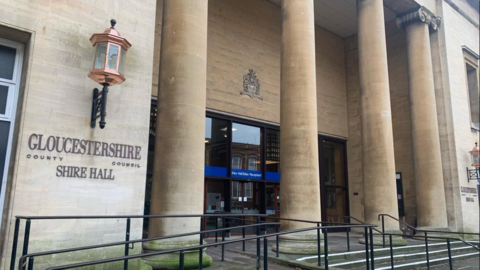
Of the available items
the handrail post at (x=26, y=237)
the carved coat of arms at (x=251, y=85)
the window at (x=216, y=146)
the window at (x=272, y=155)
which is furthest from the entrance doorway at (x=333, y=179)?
the handrail post at (x=26, y=237)

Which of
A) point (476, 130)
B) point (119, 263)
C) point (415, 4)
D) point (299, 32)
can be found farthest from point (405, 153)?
point (119, 263)

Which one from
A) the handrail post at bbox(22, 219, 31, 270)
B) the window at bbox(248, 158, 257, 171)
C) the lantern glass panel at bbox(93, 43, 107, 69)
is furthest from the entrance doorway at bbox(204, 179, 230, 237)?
the handrail post at bbox(22, 219, 31, 270)

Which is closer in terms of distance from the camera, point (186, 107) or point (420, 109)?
point (186, 107)

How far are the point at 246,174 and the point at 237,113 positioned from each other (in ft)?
7.54

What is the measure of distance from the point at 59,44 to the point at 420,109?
13.0 metres

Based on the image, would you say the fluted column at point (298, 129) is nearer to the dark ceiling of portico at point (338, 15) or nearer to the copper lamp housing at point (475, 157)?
the dark ceiling of portico at point (338, 15)

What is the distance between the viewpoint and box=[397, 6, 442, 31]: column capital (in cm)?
1444

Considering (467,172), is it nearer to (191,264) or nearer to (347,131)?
(347,131)

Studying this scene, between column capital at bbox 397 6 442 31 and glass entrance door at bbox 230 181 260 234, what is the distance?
29.5ft

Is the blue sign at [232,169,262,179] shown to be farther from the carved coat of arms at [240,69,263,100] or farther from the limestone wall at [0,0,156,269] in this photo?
the limestone wall at [0,0,156,269]

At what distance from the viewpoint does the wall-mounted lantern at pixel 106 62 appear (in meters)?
5.39

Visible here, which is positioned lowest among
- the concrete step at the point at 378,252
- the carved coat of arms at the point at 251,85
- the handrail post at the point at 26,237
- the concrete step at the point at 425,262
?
the concrete step at the point at 425,262

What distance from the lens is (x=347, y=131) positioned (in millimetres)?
17812

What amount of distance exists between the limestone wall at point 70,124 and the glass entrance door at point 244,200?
7.25 meters
